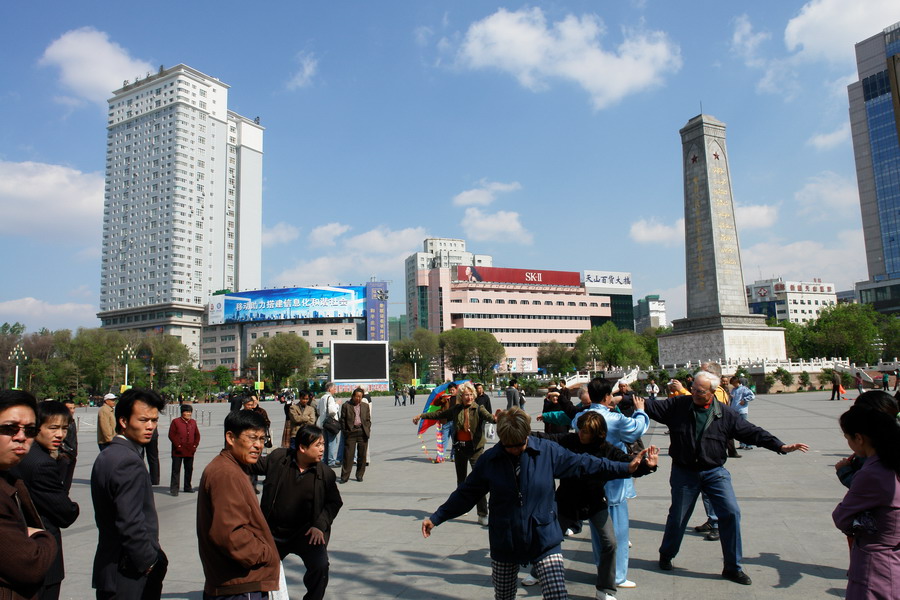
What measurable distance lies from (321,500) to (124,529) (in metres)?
1.17

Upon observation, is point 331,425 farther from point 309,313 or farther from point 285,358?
point 309,313

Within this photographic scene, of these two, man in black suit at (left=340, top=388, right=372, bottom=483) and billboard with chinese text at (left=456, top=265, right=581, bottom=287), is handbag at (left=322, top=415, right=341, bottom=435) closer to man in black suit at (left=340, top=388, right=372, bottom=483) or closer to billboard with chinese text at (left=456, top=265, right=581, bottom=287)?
man in black suit at (left=340, top=388, right=372, bottom=483)

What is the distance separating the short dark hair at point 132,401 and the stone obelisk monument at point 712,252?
38534mm

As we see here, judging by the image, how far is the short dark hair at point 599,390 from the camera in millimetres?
5949

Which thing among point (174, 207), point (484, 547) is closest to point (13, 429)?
point (484, 547)

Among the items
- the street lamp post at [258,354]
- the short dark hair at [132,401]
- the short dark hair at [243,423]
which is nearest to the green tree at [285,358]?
the street lamp post at [258,354]

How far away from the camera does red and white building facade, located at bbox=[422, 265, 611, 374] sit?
10581cm

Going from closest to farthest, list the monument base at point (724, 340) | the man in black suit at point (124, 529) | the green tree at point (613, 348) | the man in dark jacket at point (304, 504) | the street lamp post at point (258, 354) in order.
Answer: the man in black suit at point (124, 529) → the man in dark jacket at point (304, 504) → the monument base at point (724, 340) → the green tree at point (613, 348) → the street lamp post at point (258, 354)

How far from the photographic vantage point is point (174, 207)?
112875 millimetres

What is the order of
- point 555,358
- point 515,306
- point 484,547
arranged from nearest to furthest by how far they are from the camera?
point 484,547
point 555,358
point 515,306

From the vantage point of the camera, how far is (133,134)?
12031 centimetres

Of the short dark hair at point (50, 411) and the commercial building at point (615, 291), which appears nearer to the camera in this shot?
the short dark hair at point (50, 411)

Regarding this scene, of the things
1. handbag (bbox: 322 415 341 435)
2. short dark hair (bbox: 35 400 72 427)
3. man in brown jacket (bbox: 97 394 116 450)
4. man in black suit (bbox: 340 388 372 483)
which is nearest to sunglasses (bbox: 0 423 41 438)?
short dark hair (bbox: 35 400 72 427)

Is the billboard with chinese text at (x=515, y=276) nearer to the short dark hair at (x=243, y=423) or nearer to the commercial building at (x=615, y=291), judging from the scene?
the commercial building at (x=615, y=291)
